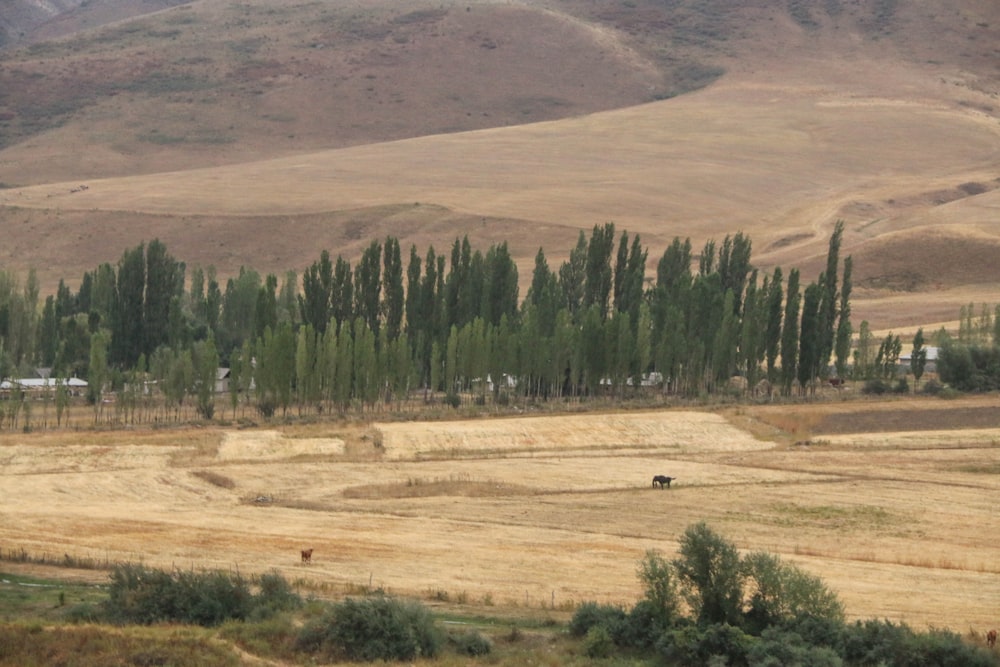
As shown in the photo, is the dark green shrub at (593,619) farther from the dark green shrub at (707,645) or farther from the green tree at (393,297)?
the green tree at (393,297)

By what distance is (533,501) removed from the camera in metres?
43.2

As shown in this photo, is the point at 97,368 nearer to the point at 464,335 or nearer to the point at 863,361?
the point at 464,335

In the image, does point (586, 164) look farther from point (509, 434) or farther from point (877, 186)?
point (509, 434)

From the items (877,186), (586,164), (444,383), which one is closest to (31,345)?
(444,383)

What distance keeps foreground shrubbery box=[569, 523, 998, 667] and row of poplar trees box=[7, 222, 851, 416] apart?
43134 mm

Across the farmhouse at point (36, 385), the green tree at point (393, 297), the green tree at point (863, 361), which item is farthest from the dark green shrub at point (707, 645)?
the green tree at point (393, 297)

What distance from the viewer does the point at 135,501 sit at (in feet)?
138

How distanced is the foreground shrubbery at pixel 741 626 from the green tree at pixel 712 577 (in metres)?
0.02

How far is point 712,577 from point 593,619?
2.21 meters

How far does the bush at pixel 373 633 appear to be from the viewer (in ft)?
75.1

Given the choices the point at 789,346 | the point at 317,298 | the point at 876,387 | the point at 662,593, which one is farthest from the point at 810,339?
the point at 662,593

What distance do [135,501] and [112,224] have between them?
113325mm

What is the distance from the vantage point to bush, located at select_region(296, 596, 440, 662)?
75.1ft

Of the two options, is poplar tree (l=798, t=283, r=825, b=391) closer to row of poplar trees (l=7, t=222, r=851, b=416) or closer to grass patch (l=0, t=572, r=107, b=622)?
row of poplar trees (l=7, t=222, r=851, b=416)
